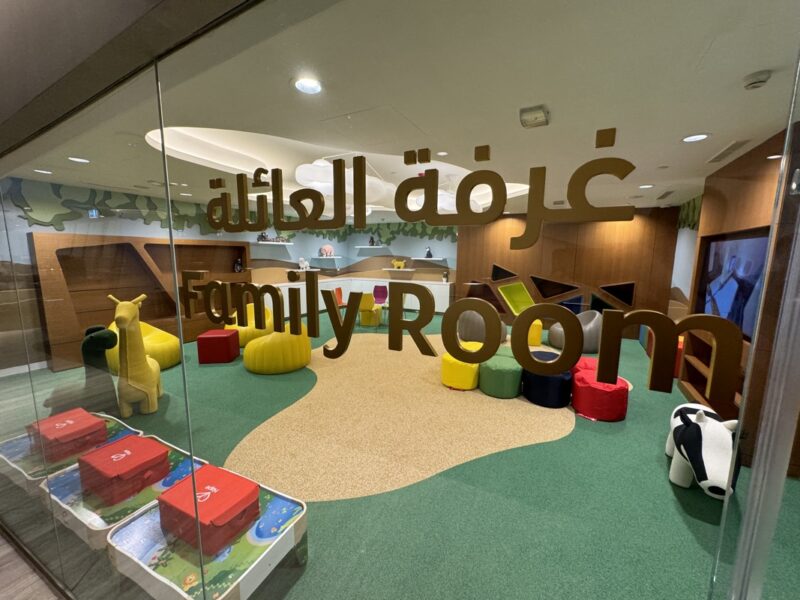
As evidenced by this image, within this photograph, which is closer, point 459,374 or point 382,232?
point 459,374

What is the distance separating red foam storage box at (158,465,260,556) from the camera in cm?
135

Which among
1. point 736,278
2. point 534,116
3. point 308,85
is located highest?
point 308,85

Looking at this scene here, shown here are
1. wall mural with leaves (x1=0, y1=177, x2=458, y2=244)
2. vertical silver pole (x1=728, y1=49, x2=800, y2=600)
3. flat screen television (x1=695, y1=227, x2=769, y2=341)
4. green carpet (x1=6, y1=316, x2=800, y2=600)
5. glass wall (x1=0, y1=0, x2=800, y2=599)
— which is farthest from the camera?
wall mural with leaves (x1=0, y1=177, x2=458, y2=244)

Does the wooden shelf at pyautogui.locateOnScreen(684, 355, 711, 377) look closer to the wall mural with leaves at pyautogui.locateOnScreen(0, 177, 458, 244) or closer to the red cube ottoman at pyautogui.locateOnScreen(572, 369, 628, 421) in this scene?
the wall mural with leaves at pyautogui.locateOnScreen(0, 177, 458, 244)

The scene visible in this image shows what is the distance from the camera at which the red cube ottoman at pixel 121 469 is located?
1.65 meters

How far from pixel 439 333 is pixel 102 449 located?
2157mm

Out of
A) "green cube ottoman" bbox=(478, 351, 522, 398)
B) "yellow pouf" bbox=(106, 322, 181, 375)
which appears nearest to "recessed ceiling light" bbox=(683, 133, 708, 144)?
"green cube ottoman" bbox=(478, 351, 522, 398)

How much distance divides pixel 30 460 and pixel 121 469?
3.14 feet

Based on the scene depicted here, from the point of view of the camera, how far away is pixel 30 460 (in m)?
1.99

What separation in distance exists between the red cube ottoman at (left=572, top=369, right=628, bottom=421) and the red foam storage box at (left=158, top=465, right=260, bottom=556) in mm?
2656

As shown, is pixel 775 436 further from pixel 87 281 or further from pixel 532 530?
pixel 87 281

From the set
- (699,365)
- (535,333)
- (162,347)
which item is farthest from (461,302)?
(162,347)

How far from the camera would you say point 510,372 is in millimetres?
3268

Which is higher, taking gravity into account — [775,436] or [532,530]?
[775,436]
